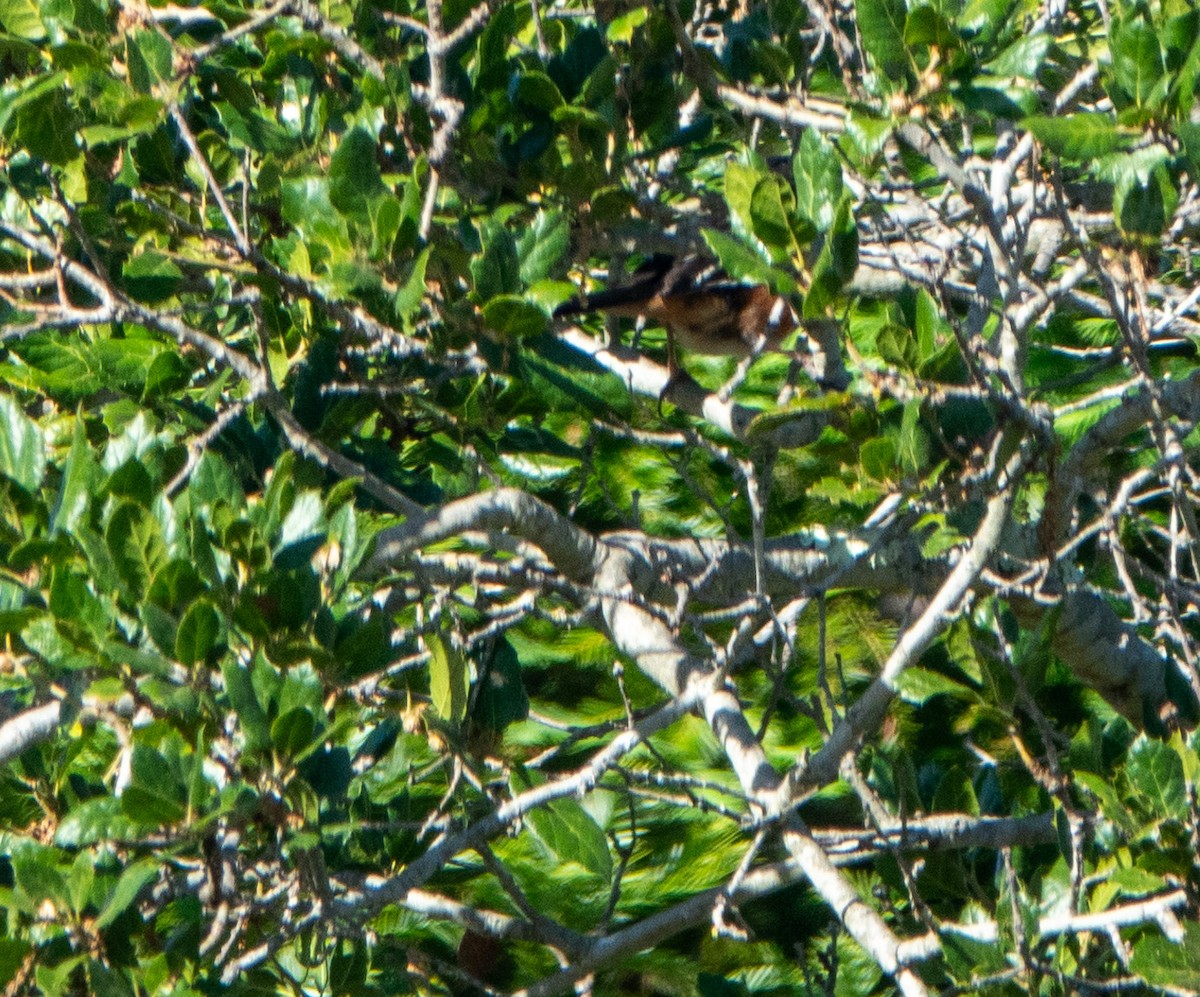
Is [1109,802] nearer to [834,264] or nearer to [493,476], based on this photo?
[834,264]

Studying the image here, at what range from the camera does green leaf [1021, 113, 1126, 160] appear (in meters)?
1.64

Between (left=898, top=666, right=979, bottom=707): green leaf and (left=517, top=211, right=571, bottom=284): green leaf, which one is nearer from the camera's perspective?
(left=517, top=211, right=571, bottom=284): green leaf

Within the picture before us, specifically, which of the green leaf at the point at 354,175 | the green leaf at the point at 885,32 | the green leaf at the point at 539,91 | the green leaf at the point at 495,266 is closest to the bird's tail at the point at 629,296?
the green leaf at the point at 539,91

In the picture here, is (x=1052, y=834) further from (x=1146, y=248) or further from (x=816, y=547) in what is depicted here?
(x=1146, y=248)

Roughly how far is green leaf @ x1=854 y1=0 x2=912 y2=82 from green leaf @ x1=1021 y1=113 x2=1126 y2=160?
0.23 meters

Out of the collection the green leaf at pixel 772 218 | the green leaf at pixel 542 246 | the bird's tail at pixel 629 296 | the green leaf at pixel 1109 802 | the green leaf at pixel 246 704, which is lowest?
the green leaf at pixel 1109 802

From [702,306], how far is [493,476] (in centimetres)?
118

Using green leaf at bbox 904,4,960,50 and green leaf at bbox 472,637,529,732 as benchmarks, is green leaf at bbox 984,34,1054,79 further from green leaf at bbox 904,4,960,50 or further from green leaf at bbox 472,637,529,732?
green leaf at bbox 472,637,529,732

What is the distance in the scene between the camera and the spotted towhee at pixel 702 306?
125 inches

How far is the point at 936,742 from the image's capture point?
11.2ft

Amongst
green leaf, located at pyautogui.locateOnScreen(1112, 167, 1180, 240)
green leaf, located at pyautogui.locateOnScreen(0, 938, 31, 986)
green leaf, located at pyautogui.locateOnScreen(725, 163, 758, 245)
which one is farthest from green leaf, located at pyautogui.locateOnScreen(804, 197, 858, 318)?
green leaf, located at pyautogui.locateOnScreen(0, 938, 31, 986)

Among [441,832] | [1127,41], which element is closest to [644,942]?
[441,832]

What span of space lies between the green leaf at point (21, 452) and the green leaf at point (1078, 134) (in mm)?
1258

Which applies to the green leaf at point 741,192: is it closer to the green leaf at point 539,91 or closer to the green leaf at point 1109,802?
the green leaf at point 539,91
